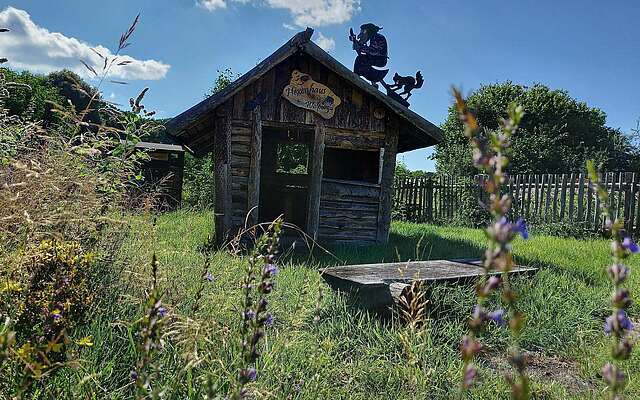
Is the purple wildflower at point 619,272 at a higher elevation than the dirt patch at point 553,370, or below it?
higher

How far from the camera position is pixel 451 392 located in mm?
2898

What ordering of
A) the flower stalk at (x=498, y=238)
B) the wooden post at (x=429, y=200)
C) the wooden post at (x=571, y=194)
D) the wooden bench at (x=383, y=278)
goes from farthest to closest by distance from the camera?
the wooden post at (x=429, y=200) < the wooden post at (x=571, y=194) < the wooden bench at (x=383, y=278) < the flower stalk at (x=498, y=238)

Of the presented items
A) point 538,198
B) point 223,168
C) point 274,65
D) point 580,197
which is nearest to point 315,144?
point 274,65

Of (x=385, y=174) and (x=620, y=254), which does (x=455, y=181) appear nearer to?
(x=385, y=174)

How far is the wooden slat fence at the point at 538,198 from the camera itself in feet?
35.4

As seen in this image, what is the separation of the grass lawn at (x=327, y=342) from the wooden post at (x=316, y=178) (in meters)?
3.01

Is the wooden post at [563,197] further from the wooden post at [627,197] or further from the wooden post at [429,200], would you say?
the wooden post at [429,200]

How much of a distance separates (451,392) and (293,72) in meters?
6.24

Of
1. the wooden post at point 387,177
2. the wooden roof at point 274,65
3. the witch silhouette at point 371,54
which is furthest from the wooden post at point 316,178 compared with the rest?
the witch silhouette at point 371,54

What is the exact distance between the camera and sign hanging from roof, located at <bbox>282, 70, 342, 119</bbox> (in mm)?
8141

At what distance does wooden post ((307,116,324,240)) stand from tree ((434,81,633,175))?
45.9ft

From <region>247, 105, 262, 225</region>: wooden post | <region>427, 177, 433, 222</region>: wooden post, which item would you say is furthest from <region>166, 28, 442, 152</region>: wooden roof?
<region>427, 177, 433, 222</region>: wooden post

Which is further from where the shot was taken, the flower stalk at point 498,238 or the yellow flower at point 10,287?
the yellow flower at point 10,287

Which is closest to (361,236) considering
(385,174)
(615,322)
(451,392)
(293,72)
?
(385,174)
